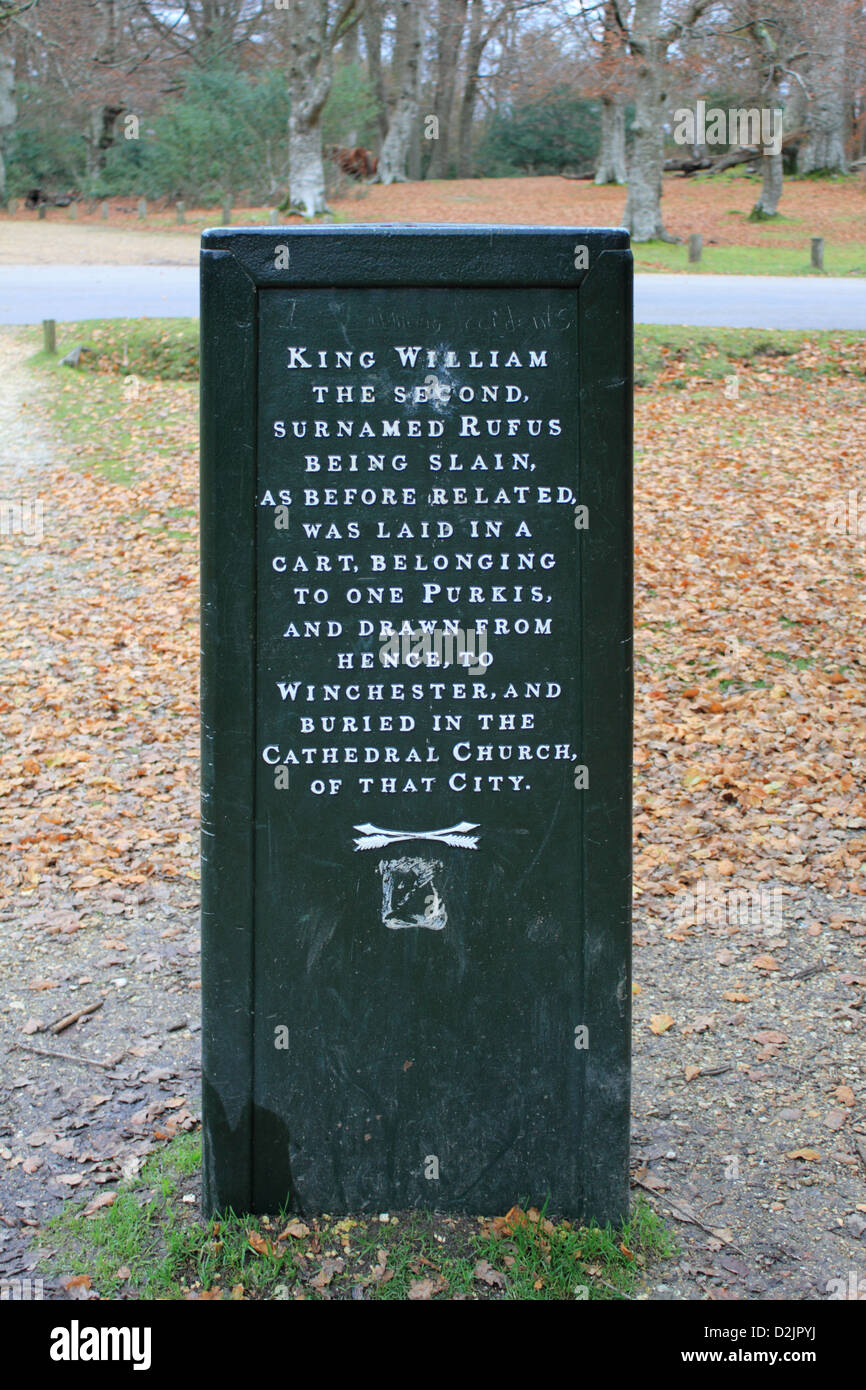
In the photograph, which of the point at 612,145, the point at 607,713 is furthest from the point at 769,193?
the point at 607,713

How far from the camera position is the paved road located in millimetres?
18359

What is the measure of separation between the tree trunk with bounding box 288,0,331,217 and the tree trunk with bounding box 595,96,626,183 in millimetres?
14551

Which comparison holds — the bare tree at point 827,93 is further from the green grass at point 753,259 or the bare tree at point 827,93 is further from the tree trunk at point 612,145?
the tree trunk at point 612,145

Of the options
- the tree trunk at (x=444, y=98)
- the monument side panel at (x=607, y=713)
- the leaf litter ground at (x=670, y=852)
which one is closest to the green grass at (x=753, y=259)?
the leaf litter ground at (x=670, y=852)

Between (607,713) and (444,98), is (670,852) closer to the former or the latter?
(607,713)

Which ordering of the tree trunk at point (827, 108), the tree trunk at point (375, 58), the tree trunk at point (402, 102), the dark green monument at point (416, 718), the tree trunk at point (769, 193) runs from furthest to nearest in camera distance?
the tree trunk at point (375, 58) < the tree trunk at point (402, 102) < the tree trunk at point (769, 193) < the tree trunk at point (827, 108) < the dark green monument at point (416, 718)

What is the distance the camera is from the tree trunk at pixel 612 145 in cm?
4250

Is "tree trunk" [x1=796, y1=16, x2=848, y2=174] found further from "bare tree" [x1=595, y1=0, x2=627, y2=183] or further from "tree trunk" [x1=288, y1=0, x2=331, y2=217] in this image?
"tree trunk" [x1=288, y1=0, x2=331, y2=217]

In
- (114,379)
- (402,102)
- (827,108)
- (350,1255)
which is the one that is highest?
(402,102)

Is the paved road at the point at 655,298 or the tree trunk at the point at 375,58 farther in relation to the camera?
the tree trunk at the point at 375,58

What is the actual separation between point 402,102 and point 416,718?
47537 mm

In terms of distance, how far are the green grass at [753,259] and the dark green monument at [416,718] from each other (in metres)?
21.8

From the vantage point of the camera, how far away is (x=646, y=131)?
2622 centimetres

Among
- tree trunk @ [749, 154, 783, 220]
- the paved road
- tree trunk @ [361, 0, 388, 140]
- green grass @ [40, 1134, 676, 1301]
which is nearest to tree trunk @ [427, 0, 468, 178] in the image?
tree trunk @ [361, 0, 388, 140]
